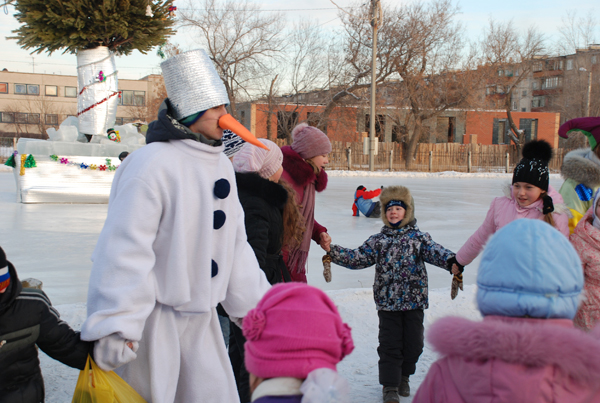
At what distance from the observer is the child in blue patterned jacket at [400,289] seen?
3.00 meters

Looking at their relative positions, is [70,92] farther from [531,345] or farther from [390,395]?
[531,345]

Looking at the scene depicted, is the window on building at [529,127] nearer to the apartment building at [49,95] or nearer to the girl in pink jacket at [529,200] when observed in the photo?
the apartment building at [49,95]

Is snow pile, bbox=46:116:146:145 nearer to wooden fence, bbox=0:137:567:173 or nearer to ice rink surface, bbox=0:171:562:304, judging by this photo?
ice rink surface, bbox=0:171:562:304

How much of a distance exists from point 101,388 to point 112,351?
0.13m

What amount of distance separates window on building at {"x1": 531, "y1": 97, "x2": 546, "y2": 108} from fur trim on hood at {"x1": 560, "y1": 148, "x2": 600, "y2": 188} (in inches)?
2940

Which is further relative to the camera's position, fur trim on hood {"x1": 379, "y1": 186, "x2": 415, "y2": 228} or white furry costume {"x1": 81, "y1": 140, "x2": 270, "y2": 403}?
fur trim on hood {"x1": 379, "y1": 186, "x2": 415, "y2": 228}

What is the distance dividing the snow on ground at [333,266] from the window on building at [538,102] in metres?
67.5

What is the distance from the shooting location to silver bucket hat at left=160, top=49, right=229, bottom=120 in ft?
6.42

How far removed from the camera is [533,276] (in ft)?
4.07

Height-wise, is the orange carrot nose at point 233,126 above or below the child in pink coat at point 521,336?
above

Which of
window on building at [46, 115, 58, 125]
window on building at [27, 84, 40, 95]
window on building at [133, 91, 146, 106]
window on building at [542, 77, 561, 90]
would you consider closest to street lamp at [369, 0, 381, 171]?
window on building at [133, 91, 146, 106]

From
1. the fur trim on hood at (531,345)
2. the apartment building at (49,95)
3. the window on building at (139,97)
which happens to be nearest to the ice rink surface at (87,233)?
the fur trim on hood at (531,345)

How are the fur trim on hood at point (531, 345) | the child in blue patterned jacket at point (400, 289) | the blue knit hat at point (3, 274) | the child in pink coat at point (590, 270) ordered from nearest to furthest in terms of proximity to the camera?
the fur trim on hood at point (531, 345)
the blue knit hat at point (3, 274)
the child in pink coat at point (590, 270)
the child in blue patterned jacket at point (400, 289)

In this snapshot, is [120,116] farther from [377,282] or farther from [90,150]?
[377,282]
